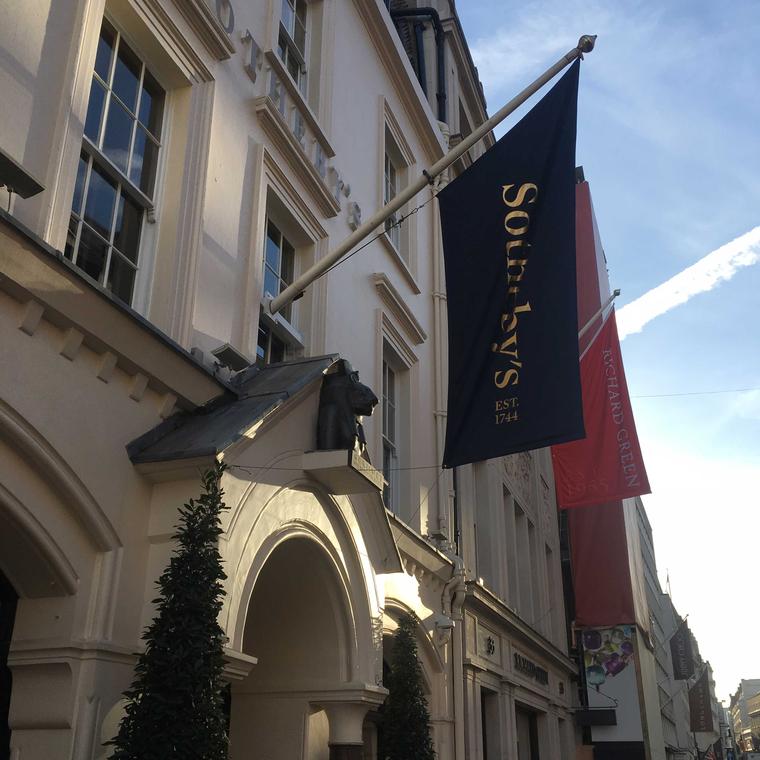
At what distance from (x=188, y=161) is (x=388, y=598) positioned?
527 cm

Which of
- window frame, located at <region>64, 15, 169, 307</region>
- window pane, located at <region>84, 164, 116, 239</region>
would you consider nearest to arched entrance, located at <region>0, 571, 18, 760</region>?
window frame, located at <region>64, 15, 169, 307</region>

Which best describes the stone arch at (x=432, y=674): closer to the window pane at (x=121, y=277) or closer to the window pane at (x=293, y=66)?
the window pane at (x=121, y=277)

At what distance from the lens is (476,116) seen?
21891 mm

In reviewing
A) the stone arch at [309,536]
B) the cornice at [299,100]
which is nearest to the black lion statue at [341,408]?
the stone arch at [309,536]

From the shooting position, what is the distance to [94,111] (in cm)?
684

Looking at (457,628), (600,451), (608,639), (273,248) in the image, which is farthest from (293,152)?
(608,639)

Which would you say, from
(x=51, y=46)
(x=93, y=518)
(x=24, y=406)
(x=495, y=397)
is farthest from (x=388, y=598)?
(x=51, y=46)

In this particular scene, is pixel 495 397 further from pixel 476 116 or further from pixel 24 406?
pixel 476 116

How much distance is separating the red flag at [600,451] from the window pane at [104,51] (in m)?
12.2

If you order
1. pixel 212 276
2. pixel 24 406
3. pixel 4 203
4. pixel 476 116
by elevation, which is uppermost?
pixel 476 116

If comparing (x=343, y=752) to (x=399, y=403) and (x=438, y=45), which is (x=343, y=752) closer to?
(x=399, y=403)

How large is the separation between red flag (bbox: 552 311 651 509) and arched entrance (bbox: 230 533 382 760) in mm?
10630

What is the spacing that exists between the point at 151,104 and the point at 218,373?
2538mm

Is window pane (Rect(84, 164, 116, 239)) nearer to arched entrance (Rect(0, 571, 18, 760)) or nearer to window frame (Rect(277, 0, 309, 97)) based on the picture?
arched entrance (Rect(0, 571, 18, 760))
